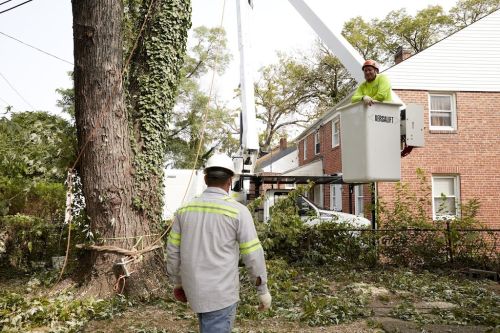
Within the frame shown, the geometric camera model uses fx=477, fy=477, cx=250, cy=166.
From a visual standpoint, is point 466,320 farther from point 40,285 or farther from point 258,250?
point 40,285

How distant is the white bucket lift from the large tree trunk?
3176 mm

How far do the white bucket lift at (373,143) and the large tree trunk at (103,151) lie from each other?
3176mm

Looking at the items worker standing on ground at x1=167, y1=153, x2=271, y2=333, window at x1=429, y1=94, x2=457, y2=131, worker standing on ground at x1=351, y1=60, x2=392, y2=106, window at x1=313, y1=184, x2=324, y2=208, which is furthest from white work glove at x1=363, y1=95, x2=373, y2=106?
window at x1=313, y1=184, x2=324, y2=208

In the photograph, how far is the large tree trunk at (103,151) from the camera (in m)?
6.51

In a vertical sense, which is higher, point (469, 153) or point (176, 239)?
point (469, 153)

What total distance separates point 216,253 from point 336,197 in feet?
58.0

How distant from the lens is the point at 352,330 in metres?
5.05

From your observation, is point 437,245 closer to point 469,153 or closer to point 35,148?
point 469,153

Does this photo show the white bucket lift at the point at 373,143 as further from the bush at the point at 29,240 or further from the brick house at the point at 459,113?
the brick house at the point at 459,113

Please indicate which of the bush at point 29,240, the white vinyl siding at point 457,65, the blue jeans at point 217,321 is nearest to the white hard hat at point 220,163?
the blue jeans at point 217,321

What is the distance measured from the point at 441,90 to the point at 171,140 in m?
21.5

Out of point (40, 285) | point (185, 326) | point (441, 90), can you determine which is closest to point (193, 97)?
point (441, 90)

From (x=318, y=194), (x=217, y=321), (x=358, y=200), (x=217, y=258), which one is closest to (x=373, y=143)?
(x=217, y=258)

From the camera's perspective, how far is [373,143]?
6508 millimetres
